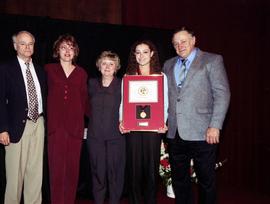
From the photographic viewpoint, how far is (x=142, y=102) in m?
2.70

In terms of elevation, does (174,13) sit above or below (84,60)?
above

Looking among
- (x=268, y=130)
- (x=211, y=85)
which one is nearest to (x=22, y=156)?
(x=211, y=85)

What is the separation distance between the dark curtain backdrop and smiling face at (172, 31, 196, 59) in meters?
1.15

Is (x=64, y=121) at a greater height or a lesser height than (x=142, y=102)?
lesser

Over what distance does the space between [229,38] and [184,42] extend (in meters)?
2.09

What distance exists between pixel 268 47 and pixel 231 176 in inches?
71.1

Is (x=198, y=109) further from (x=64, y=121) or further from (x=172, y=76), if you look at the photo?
(x=64, y=121)

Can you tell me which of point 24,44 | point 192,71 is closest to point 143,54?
point 192,71

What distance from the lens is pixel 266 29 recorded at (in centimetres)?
447

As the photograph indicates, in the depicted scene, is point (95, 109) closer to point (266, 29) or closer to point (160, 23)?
point (160, 23)

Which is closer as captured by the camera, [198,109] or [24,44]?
[198,109]

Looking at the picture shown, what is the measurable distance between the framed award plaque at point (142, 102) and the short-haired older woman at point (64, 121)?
419 mm

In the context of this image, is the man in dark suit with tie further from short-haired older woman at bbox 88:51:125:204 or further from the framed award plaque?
the framed award plaque

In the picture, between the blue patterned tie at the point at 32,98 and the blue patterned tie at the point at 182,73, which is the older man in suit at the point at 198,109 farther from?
the blue patterned tie at the point at 32,98
